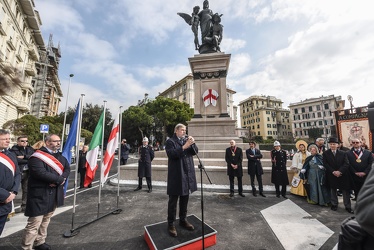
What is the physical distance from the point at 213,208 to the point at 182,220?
1793mm

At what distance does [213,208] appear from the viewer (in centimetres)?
495

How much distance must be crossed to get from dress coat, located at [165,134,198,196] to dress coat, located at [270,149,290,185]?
13.4 ft

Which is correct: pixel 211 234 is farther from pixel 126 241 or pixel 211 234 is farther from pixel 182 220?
pixel 126 241

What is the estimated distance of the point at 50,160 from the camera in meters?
3.15

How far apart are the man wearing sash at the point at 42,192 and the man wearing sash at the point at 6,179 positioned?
23 centimetres

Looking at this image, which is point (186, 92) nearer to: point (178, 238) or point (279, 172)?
point (279, 172)

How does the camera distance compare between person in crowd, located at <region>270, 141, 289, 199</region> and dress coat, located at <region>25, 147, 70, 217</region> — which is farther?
person in crowd, located at <region>270, 141, 289, 199</region>

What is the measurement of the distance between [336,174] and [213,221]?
3.87 m

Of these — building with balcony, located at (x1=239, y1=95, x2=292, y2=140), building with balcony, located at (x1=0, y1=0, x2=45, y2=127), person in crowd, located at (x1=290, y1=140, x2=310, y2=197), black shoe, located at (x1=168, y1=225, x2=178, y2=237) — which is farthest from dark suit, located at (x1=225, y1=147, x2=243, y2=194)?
building with balcony, located at (x1=239, y1=95, x2=292, y2=140)

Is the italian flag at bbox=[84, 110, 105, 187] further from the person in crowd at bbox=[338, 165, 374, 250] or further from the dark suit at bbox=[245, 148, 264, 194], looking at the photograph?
the dark suit at bbox=[245, 148, 264, 194]

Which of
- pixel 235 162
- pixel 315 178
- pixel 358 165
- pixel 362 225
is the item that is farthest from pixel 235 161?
pixel 362 225

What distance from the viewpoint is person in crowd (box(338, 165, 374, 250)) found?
2.83 feet

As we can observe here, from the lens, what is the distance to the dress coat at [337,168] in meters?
4.98

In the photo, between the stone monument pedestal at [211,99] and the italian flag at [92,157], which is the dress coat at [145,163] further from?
the stone monument pedestal at [211,99]
